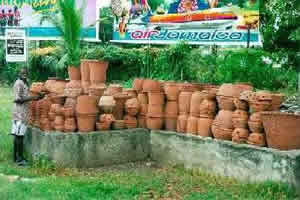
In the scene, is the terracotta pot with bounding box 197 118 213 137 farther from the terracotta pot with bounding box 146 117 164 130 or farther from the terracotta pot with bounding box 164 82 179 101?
the terracotta pot with bounding box 146 117 164 130

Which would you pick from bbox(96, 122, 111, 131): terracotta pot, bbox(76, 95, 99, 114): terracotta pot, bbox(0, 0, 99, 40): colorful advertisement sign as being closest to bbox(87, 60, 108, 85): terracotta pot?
bbox(76, 95, 99, 114): terracotta pot

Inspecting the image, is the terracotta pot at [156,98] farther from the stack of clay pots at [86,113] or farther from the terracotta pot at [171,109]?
the stack of clay pots at [86,113]

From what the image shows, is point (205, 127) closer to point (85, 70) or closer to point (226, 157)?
point (226, 157)

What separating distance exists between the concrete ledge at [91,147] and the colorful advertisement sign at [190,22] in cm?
422

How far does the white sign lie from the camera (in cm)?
1042

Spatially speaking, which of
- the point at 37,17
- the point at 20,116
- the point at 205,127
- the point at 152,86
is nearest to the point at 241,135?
the point at 205,127

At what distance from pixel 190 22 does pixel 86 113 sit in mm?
5308

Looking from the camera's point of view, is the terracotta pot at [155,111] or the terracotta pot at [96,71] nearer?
the terracotta pot at [155,111]

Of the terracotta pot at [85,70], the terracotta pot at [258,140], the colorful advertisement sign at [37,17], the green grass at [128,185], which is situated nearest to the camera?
the green grass at [128,185]

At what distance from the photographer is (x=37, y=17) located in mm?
18375

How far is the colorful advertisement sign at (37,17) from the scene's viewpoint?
16.8 m

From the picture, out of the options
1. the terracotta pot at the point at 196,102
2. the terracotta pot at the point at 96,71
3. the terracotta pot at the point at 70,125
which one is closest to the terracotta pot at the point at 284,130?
the terracotta pot at the point at 196,102

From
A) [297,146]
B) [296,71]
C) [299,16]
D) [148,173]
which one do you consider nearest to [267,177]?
[297,146]

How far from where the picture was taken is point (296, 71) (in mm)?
11586
